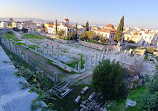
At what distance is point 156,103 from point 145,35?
139 ft

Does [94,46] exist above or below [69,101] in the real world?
above

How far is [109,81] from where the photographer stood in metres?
9.06

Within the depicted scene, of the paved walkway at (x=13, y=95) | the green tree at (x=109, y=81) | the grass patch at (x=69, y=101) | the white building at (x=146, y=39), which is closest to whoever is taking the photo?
the paved walkway at (x=13, y=95)

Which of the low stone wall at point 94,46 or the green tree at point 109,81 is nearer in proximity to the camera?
the green tree at point 109,81

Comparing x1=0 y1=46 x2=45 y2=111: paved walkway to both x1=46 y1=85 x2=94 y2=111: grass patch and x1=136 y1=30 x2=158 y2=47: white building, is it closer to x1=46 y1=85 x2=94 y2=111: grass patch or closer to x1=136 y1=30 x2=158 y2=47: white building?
x1=46 y1=85 x2=94 y2=111: grass patch

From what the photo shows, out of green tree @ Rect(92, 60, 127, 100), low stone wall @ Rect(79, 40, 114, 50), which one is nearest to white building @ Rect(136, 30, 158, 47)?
low stone wall @ Rect(79, 40, 114, 50)

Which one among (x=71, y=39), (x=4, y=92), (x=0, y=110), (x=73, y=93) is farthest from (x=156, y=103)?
(x=71, y=39)

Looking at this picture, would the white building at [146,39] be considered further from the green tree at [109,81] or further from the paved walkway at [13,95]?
the paved walkway at [13,95]

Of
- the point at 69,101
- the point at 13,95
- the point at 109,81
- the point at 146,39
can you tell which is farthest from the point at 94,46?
the point at 13,95

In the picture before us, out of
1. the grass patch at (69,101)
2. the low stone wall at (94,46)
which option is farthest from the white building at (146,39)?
the grass patch at (69,101)

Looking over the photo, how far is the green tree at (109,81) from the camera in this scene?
352 inches

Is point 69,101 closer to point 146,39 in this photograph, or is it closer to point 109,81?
point 109,81

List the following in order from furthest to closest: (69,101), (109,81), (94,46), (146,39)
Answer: (146,39)
(94,46)
(69,101)
(109,81)

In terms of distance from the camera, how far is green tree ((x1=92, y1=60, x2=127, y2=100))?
8.95 meters
